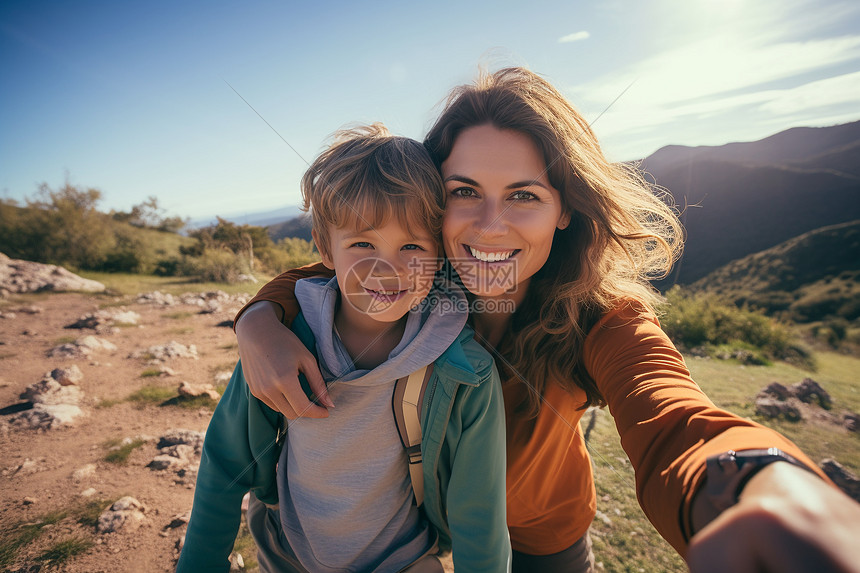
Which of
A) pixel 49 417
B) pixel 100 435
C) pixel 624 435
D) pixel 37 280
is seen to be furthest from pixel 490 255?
pixel 37 280

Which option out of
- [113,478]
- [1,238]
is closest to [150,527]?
[113,478]

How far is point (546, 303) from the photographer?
1.72 m

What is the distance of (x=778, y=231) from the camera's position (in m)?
45.1

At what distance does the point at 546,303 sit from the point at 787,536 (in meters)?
1.34

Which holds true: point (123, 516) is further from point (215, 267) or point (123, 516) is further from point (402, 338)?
point (215, 267)

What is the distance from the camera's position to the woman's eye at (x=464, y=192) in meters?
1.63

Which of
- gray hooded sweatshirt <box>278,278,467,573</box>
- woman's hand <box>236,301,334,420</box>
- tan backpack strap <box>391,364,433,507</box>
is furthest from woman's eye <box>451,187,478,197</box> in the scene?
woman's hand <box>236,301,334,420</box>

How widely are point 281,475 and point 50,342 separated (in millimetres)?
5476

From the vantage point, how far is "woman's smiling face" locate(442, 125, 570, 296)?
1560mm

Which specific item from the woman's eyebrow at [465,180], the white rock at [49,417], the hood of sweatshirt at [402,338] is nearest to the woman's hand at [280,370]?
the hood of sweatshirt at [402,338]

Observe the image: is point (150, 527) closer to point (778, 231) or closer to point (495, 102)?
point (495, 102)

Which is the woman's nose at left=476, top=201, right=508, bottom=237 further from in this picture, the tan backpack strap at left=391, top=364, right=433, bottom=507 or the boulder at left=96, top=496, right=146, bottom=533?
the boulder at left=96, top=496, right=146, bottom=533

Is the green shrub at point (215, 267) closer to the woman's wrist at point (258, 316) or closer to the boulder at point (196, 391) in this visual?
the boulder at point (196, 391)

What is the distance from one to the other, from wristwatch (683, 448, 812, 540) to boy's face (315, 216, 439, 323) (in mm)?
1086
